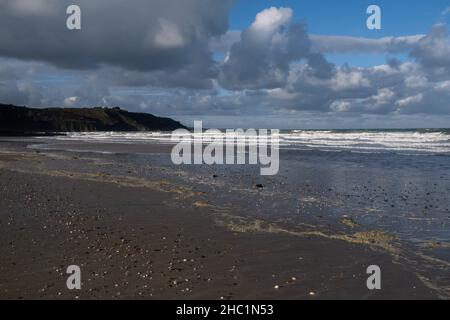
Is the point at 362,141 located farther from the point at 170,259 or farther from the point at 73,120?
the point at 73,120

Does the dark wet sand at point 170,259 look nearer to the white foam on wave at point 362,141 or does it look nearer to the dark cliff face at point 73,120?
the white foam on wave at point 362,141

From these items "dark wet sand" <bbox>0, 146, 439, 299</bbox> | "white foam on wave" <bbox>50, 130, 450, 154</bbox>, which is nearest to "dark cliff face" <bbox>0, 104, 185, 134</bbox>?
"white foam on wave" <bbox>50, 130, 450, 154</bbox>

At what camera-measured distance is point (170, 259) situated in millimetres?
8594

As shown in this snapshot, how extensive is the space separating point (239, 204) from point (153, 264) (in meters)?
6.62

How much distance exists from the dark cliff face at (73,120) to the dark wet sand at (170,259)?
314 ft

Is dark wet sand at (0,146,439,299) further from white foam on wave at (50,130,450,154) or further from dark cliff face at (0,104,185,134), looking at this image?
dark cliff face at (0,104,185,134)

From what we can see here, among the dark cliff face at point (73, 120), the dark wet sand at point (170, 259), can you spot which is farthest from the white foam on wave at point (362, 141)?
the dark cliff face at point (73, 120)

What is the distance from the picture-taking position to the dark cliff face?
121812mm

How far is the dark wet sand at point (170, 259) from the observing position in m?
7.05

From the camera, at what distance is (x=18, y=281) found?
724cm

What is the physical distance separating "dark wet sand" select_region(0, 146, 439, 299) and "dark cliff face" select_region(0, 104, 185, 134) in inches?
3770

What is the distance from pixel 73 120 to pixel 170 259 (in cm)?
14237

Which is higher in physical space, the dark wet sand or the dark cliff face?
the dark cliff face

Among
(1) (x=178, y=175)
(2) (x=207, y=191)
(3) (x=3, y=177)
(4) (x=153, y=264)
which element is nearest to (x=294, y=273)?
(4) (x=153, y=264)
